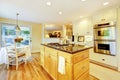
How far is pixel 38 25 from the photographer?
22.4 feet

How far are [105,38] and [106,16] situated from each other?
2.67 feet

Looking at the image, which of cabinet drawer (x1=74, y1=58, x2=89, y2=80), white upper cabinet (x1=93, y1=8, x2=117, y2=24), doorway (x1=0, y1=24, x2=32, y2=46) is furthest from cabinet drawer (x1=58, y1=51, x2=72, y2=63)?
doorway (x1=0, y1=24, x2=32, y2=46)

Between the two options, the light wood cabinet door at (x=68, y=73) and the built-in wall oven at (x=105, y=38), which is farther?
the built-in wall oven at (x=105, y=38)

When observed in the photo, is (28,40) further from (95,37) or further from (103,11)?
(103,11)

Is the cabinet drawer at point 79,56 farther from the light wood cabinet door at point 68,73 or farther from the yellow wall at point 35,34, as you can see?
the yellow wall at point 35,34

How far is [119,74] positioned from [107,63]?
0.68m

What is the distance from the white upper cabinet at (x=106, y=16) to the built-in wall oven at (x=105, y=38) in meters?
0.19

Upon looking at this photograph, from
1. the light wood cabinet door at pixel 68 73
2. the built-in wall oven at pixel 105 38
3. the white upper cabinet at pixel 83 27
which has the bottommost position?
the light wood cabinet door at pixel 68 73

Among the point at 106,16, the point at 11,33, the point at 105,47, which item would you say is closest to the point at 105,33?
the point at 105,47

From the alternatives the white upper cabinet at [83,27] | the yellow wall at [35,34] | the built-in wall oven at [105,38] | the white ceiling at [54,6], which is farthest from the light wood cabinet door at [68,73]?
the yellow wall at [35,34]

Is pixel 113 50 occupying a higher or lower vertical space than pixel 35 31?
lower

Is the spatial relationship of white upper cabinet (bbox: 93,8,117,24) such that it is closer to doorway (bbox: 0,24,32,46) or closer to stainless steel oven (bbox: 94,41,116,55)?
stainless steel oven (bbox: 94,41,116,55)

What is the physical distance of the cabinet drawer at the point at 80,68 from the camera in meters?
→ 1.79

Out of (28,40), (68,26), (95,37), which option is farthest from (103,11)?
(28,40)
